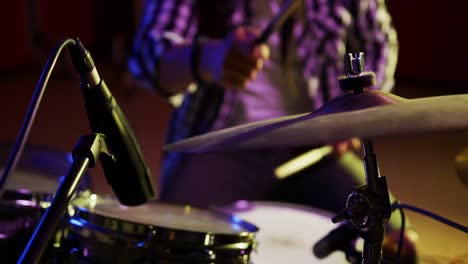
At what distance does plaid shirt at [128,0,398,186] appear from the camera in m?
1.39

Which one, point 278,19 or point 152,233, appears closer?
point 152,233

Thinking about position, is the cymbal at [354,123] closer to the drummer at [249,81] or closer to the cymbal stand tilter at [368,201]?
the cymbal stand tilter at [368,201]

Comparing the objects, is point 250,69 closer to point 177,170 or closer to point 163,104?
point 177,170

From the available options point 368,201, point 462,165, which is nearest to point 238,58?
point 462,165

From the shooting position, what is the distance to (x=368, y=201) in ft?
2.09

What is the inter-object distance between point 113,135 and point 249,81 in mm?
577

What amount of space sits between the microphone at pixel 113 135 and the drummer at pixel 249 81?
49 centimetres

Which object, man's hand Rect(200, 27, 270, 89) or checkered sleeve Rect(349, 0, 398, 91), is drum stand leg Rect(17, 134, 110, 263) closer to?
man's hand Rect(200, 27, 270, 89)

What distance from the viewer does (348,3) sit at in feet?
4.99

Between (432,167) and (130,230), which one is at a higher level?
(432,167)

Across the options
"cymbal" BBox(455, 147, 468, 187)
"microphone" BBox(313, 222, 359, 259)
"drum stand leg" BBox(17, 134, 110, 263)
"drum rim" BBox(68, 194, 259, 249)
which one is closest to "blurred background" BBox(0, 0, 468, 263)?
"cymbal" BBox(455, 147, 468, 187)

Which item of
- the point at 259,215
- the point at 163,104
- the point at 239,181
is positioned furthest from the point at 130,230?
the point at 163,104

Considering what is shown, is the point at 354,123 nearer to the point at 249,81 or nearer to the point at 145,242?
the point at 145,242

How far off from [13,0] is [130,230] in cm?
437
